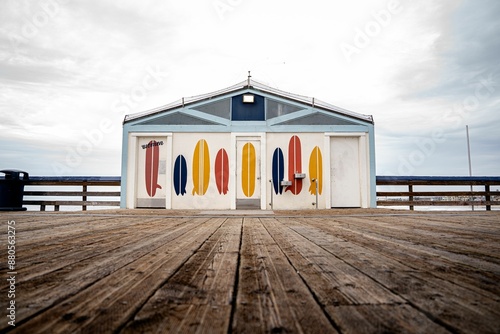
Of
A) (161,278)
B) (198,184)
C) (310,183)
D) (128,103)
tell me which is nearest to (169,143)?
(198,184)

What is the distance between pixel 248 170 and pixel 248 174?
12 centimetres

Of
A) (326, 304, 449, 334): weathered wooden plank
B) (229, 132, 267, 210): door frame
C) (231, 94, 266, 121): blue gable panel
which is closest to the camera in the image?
(326, 304, 449, 334): weathered wooden plank

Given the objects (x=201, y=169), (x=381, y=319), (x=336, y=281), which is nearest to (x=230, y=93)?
(x=201, y=169)

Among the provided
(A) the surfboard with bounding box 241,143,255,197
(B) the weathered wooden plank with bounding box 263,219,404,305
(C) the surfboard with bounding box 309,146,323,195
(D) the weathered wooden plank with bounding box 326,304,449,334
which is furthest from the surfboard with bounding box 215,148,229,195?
(D) the weathered wooden plank with bounding box 326,304,449,334

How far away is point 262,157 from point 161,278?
739 cm

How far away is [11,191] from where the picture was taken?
7.13 m

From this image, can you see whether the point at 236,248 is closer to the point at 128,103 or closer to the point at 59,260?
the point at 59,260

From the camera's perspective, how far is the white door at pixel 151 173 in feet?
27.7

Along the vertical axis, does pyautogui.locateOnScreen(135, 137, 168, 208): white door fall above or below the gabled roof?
below

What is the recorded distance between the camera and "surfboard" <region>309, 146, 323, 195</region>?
8.38 m

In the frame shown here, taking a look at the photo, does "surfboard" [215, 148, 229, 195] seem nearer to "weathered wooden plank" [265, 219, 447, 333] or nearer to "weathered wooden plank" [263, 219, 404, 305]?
"weathered wooden plank" [263, 219, 404, 305]

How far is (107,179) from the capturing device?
9078 millimetres

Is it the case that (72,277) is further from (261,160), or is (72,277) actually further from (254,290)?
(261,160)

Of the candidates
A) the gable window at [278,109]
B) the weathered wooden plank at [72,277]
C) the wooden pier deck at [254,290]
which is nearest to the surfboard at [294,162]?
the gable window at [278,109]
